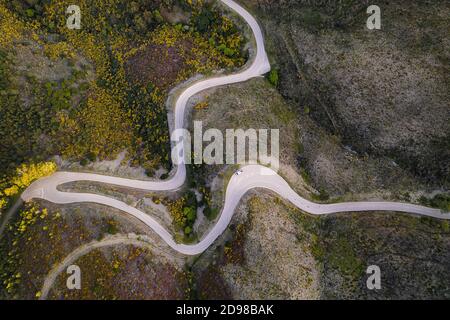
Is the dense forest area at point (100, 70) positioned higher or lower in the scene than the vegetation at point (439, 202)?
higher

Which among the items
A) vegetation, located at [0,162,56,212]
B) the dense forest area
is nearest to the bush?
the dense forest area

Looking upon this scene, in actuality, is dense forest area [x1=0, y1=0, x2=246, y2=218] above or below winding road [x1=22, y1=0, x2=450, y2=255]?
above

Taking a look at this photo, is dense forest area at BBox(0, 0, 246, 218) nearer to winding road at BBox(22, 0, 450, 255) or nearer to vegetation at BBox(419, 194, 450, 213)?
winding road at BBox(22, 0, 450, 255)

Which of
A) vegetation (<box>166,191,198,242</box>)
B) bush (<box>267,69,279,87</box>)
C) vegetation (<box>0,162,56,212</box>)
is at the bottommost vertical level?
vegetation (<box>166,191,198,242</box>)

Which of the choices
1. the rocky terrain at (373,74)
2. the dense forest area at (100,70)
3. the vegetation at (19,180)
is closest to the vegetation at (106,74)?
the dense forest area at (100,70)

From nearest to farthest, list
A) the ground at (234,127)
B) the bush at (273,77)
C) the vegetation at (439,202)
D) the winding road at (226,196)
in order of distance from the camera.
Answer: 1. the ground at (234,127)
2. the vegetation at (439,202)
3. the winding road at (226,196)
4. the bush at (273,77)

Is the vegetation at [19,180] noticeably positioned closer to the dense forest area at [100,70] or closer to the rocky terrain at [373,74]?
the dense forest area at [100,70]

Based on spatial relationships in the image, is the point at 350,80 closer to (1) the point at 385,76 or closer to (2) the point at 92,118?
(1) the point at 385,76

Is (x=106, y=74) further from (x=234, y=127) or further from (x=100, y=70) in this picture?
(x=234, y=127)
